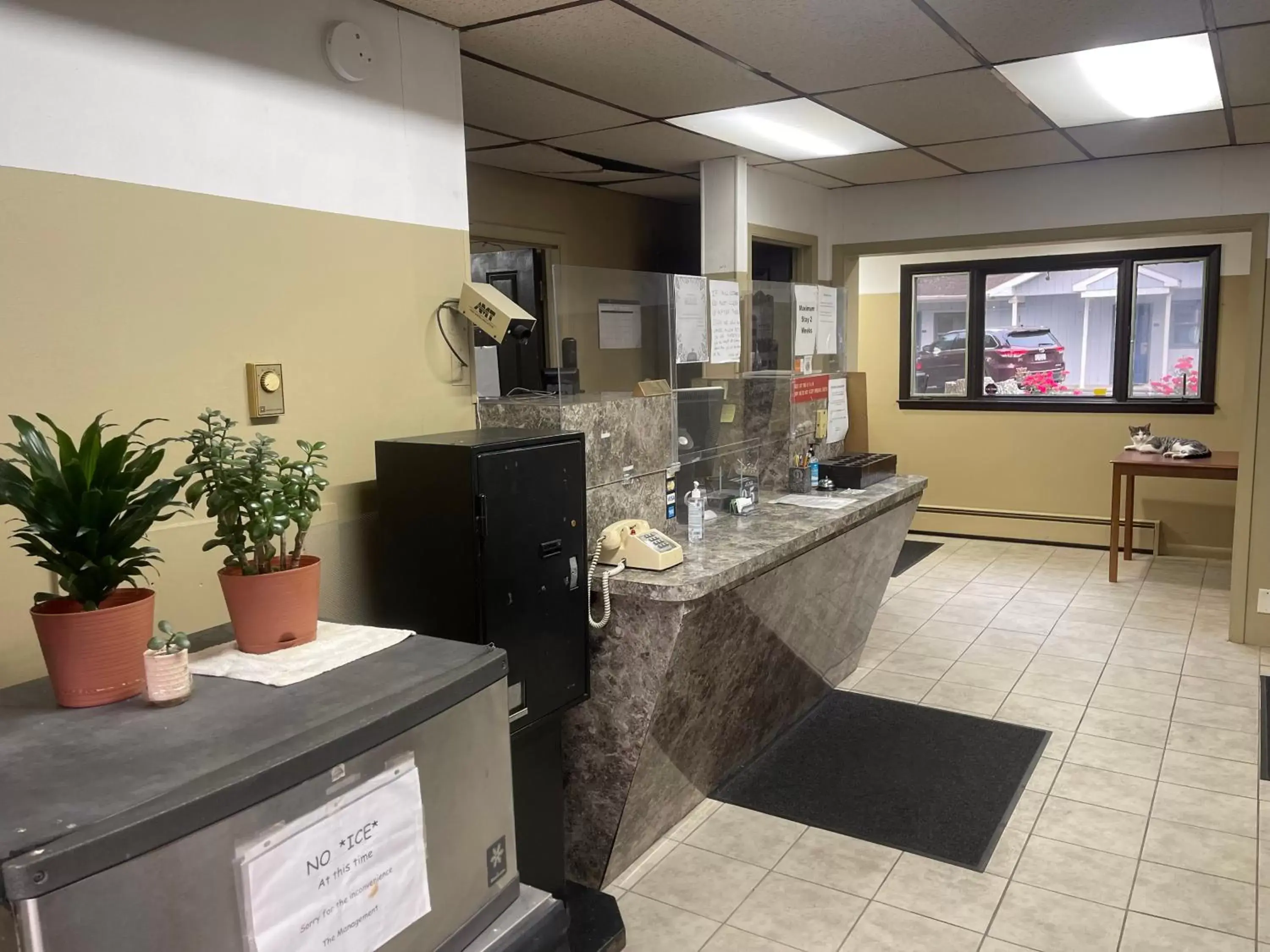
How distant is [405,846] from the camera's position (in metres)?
1.24

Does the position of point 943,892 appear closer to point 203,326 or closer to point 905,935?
point 905,935

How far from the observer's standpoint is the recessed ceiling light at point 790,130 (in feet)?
12.9

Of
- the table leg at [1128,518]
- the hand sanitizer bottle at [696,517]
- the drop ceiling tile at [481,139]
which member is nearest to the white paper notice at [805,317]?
the hand sanitizer bottle at [696,517]

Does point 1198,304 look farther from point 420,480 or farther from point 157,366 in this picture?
point 157,366

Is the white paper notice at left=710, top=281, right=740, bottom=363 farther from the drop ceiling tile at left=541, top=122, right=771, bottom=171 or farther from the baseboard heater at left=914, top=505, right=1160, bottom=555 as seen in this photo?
the baseboard heater at left=914, top=505, right=1160, bottom=555

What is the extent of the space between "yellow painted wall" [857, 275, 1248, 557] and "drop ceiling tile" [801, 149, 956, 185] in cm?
191

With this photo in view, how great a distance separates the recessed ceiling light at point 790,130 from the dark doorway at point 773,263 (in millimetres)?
1245

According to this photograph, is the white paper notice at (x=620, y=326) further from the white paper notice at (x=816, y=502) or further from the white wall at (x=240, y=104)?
the white paper notice at (x=816, y=502)

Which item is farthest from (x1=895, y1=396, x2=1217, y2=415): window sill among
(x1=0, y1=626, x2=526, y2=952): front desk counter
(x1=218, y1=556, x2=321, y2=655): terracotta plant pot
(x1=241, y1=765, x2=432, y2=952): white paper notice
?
(x1=241, y1=765, x2=432, y2=952): white paper notice

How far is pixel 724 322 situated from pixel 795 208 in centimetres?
244

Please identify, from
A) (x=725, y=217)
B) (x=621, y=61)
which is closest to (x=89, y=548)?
(x=621, y=61)

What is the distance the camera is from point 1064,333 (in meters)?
7.20

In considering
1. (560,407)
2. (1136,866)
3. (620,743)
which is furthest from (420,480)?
(1136,866)

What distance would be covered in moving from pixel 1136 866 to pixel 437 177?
2.91m
